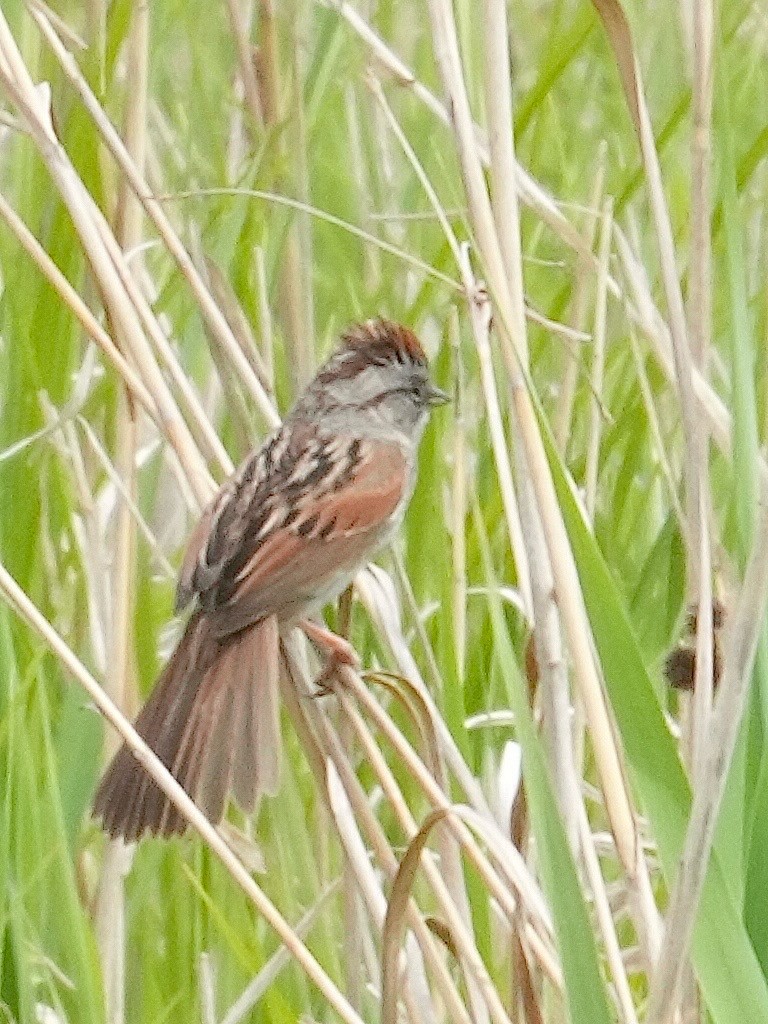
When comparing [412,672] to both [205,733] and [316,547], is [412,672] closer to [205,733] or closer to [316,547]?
[205,733]

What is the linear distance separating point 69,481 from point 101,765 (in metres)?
0.26

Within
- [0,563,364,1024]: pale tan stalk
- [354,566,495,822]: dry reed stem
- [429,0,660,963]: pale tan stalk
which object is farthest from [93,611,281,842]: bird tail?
[429,0,660,963]: pale tan stalk

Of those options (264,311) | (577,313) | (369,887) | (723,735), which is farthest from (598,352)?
(723,735)

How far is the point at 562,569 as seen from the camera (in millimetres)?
1222

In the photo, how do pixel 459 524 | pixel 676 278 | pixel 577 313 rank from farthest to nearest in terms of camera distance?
pixel 577 313 < pixel 459 524 < pixel 676 278

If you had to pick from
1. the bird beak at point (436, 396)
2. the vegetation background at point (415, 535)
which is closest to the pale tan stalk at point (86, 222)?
the vegetation background at point (415, 535)

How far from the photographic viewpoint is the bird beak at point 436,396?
6.32ft

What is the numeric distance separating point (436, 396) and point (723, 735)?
1.01 metres

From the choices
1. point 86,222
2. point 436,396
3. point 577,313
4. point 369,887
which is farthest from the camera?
point 436,396

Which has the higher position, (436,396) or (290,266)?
(290,266)

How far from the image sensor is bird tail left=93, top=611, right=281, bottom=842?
1490 millimetres

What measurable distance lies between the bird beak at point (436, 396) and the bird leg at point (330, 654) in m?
0.33

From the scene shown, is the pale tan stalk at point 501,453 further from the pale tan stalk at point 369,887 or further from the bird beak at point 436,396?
the bird beak at point 436,396

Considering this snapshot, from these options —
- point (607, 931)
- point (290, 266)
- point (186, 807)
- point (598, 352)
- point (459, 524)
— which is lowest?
point (607, 931)
